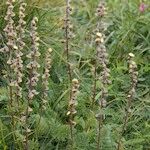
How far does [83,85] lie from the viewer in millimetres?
3762

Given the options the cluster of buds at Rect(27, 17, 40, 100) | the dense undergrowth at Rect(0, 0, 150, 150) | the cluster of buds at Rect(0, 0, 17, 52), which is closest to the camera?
the cluster of buds at Rect(27, 17, 40, 100)

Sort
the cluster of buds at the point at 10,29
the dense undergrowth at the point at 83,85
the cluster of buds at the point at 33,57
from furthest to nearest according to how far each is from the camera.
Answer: the dense undergrowth at the point at 83,85 → the cluster of buds at the point at 10,29 → the cluster of buds at the point at 33,57

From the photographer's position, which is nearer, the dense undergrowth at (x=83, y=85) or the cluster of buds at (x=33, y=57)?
the cluster of buds at (x=33, y=57)

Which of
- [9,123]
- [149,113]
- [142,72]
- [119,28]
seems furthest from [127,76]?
[9,123]

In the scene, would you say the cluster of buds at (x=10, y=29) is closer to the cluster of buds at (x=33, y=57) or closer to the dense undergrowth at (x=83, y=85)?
the cluster of buds at (x=33, y=57)

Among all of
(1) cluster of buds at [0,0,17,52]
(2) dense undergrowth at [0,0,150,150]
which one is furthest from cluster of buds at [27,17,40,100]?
(2) dense undergrowth at [0,0,150,150]

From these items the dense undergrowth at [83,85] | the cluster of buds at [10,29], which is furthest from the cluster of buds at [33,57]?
the dense undergrowth at [83,85]

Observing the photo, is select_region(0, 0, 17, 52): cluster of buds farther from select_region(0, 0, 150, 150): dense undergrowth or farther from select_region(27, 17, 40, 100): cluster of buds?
select_region(0, 0, 150, 150): dense undergrowth

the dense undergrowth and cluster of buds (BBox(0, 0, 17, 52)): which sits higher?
cluster of buds (BBox(0, 0, 17, 52))

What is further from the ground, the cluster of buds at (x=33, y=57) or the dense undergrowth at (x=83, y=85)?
the cluster of buds at (x=33, y=57)

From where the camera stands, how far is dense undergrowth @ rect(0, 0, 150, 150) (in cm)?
317

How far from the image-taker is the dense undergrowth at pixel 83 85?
3174 mm

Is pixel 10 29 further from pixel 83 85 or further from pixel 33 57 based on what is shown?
pixel 83 85

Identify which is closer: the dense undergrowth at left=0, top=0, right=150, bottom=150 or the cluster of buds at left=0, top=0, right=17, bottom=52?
the cluster of buds at left=0, top=0, right=17, bottom=52
